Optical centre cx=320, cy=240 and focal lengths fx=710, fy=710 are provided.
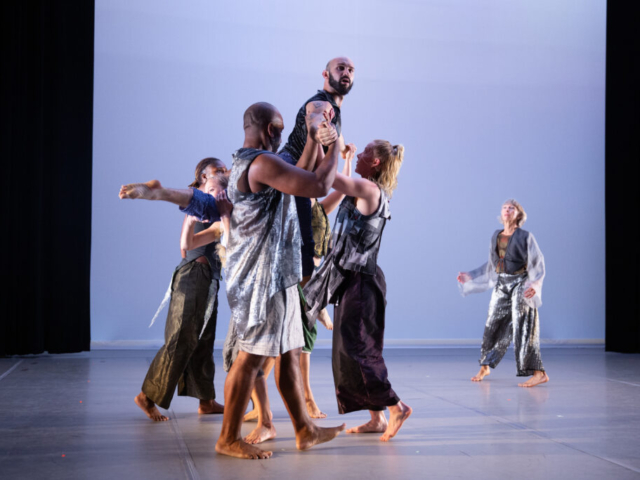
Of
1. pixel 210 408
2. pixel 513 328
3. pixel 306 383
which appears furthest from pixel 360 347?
pixel 513 328

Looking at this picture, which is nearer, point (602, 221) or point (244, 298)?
point (244, 298)

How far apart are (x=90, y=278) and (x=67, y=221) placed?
0.53m

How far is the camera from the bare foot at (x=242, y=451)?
249 centimetres

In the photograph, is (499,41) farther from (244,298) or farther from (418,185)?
(244,298)

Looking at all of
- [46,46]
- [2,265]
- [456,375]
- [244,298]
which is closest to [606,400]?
[456,375]

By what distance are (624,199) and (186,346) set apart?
5.51 meters

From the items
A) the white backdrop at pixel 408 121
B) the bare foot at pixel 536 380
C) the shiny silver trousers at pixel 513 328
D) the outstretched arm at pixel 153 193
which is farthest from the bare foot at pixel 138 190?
the white backdrop at pixel 408 121

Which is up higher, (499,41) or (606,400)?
(499,41)

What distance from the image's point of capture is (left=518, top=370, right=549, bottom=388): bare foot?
15.0 ft

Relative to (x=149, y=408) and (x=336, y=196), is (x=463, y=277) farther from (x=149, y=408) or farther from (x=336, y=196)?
(x=149, y=408)

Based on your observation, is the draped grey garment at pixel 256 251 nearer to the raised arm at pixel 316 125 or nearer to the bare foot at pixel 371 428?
the raised arm at pixel 316 125

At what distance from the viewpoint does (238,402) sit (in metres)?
2.46

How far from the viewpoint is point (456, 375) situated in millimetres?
5098

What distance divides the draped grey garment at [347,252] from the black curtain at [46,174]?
358 cm
